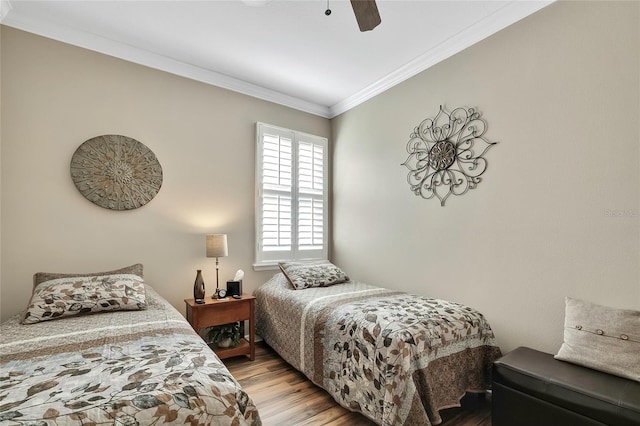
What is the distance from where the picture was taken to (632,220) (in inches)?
68.7

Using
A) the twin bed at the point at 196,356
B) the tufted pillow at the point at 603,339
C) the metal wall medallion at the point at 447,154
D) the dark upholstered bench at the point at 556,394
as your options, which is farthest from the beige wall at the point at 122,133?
the tufted pillow at the point at 603,339

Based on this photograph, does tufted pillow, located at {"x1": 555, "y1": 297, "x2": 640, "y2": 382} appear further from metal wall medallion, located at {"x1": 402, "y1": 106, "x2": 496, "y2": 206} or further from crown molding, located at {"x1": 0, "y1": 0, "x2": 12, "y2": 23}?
crown molding, located at {"x1": 0, "y1": 0, "x2": 12, "y2": 23}

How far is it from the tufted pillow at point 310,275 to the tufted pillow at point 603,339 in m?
1.94

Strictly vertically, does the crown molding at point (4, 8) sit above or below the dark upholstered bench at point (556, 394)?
above

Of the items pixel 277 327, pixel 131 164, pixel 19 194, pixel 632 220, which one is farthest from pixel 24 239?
pixel 632 220

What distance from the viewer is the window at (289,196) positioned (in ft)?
11.5

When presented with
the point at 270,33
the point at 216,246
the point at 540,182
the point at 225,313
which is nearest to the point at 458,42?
the point at 540,182

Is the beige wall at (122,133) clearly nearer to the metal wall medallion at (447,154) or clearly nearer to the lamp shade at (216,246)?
the lamp shade at (216,246)

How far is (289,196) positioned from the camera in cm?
370

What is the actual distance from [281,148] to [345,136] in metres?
0.87

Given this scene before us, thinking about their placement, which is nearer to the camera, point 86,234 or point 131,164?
point 86,234

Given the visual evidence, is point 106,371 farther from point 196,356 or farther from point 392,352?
point 392,352

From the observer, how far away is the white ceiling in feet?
7.40

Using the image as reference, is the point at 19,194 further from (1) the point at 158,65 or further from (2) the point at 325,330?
(2) the point at 325,330
